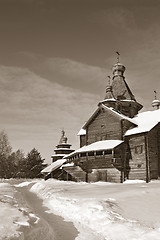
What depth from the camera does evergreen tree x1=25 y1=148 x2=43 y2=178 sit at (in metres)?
55.0

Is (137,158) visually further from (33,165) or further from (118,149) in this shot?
(33,165)

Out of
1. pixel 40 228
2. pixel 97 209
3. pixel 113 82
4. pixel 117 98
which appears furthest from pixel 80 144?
pixel 40 228

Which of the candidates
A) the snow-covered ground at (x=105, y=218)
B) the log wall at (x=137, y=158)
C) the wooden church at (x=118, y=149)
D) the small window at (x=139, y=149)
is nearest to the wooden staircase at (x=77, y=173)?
the wooden church at (x=118, y=149)

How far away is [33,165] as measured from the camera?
5647cm

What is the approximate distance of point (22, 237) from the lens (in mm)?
5520

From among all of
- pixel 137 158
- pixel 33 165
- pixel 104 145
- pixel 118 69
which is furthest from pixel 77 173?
pixel 33 165

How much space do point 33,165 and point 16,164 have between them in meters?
4.26

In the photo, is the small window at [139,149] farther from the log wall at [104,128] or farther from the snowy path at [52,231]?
the snowy path at [52,231]

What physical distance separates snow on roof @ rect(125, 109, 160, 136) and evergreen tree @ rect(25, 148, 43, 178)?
108 ft

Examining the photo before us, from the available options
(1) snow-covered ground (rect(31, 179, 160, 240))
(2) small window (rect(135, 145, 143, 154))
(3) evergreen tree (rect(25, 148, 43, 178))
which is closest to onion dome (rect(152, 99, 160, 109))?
(2) small window (rect(135, 145, 143, 154))

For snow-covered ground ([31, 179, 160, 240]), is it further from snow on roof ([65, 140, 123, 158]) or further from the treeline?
the treeline

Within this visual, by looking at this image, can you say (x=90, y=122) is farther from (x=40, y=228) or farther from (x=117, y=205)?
(x=40, y=228)

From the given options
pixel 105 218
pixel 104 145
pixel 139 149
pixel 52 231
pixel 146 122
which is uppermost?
pixel 146 122

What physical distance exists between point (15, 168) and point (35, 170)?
5064 mm
